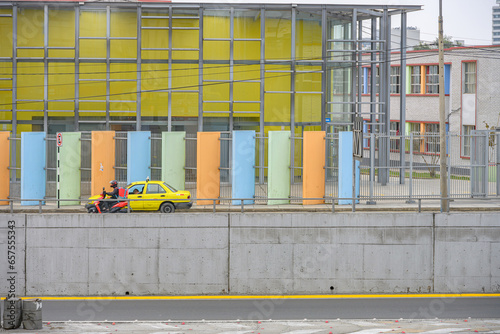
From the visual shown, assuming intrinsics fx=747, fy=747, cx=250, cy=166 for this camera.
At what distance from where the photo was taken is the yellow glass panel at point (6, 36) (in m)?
31.7

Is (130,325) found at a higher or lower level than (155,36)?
lower

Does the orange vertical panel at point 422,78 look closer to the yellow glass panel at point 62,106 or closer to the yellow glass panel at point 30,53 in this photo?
the yellow glass panel at point 62,106

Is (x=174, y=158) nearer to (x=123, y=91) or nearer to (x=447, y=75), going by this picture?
(x=123, y=91)

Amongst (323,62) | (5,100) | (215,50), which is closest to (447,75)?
(323,62)

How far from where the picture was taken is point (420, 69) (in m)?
51.1

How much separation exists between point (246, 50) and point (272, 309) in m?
14.9

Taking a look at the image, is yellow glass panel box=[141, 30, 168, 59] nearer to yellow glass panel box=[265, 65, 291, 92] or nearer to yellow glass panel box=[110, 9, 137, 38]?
yellow glass panel box=[110, 9, 137, 38]

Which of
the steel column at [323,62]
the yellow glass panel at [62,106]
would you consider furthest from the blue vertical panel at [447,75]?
the yellow glass panel at [62,106]

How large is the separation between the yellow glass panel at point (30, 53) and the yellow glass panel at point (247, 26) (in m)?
8.35

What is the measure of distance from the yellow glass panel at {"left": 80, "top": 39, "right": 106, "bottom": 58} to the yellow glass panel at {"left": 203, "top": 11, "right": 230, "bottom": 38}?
4388 millimetres

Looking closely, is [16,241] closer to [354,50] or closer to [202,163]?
[202,163]

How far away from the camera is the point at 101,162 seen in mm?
25016

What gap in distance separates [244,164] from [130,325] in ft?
25.5

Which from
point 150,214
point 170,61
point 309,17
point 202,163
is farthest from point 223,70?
point 150,214
